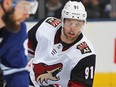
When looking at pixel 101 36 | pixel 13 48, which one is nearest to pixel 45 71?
pixel 13 48

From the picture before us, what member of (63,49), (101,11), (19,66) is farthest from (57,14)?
(19,66)

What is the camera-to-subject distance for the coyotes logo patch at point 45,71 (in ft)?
12.8

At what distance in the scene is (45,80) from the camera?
155 inches

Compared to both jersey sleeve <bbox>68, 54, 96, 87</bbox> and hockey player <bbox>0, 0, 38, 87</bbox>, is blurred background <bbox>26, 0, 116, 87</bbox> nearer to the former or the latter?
jersey sleeve <bbox>68, 54, 96, 87</bbox>

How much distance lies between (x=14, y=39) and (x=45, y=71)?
1.26 meters

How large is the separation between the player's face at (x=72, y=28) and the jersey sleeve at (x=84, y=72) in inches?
7.0

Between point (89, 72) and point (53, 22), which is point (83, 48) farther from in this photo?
point (53, 22)

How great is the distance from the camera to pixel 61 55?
12.9ft

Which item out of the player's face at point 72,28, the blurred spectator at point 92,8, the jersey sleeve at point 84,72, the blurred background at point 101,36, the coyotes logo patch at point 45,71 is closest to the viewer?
the player's face at point 72,28

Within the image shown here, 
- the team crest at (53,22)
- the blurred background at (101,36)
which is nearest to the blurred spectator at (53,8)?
the blurred background at (101,36)

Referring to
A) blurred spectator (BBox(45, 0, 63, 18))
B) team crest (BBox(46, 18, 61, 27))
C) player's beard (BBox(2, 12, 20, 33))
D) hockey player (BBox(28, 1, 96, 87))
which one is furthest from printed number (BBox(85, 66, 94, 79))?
blurred spectator (BBox(45, 0, 63, 18))

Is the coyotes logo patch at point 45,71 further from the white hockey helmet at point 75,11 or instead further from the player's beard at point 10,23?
the player's beard at point 10,23

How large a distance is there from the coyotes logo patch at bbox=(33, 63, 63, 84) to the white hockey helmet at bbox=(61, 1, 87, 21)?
36 cm

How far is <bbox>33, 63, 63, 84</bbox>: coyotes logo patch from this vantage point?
3.91 meters
